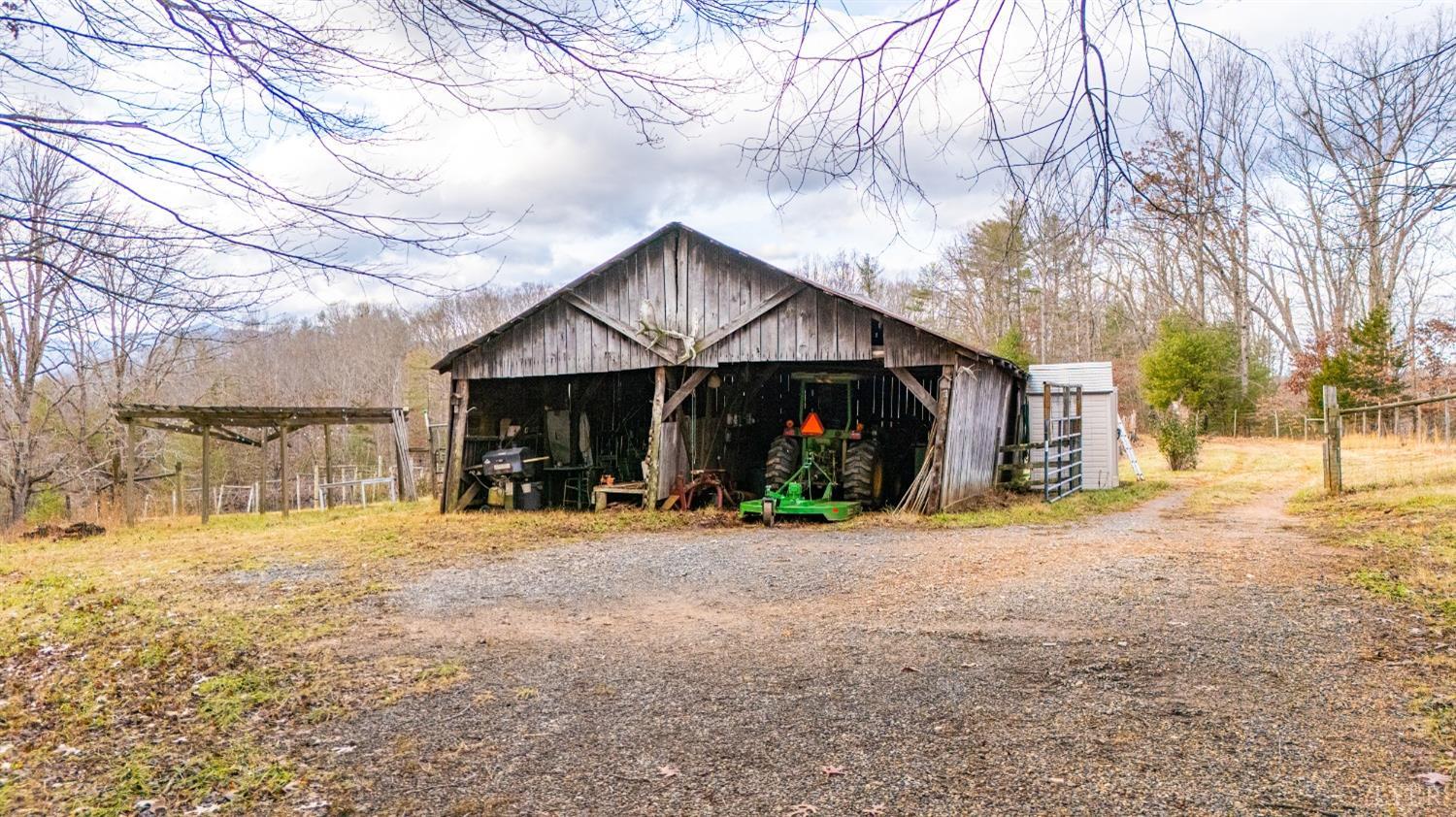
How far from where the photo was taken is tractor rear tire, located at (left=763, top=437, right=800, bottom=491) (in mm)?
13922

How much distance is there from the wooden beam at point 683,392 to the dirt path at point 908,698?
6167mm

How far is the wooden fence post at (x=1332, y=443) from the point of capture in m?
12.9

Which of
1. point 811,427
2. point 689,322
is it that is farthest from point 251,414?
point 811,427

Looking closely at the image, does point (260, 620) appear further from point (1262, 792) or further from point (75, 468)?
point (75, 468)

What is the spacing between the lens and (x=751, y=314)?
13688 millimetres

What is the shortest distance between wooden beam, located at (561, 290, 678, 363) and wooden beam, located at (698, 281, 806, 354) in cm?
62

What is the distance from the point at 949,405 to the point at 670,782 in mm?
10142

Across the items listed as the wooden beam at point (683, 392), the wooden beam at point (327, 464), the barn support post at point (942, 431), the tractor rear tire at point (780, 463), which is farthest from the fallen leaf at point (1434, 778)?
the wooden beam at point (327, 464)

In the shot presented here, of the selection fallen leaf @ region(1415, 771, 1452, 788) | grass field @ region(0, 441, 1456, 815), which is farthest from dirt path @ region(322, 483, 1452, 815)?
grass field @ region(0, 441, 1456, 815)

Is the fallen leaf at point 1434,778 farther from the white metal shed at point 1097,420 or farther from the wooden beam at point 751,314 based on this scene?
the white metal shed at point 1097,420

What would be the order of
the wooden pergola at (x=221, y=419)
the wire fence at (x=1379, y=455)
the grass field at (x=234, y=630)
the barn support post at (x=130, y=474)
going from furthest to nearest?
the barn support post at (x=130, y=474) → the wooden pergola at (x=221, y=419) → the wire fence at (x=1379, y=455) → the grass field at (x=234, y=630)

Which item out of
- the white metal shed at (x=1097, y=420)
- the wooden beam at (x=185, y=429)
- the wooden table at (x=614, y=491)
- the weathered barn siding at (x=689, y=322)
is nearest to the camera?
the weathered barn siding at (x=689, y=322)

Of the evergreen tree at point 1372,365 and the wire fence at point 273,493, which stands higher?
the evergreen tree at point 1372,365

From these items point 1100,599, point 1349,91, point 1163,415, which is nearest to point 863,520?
point 1100,599
